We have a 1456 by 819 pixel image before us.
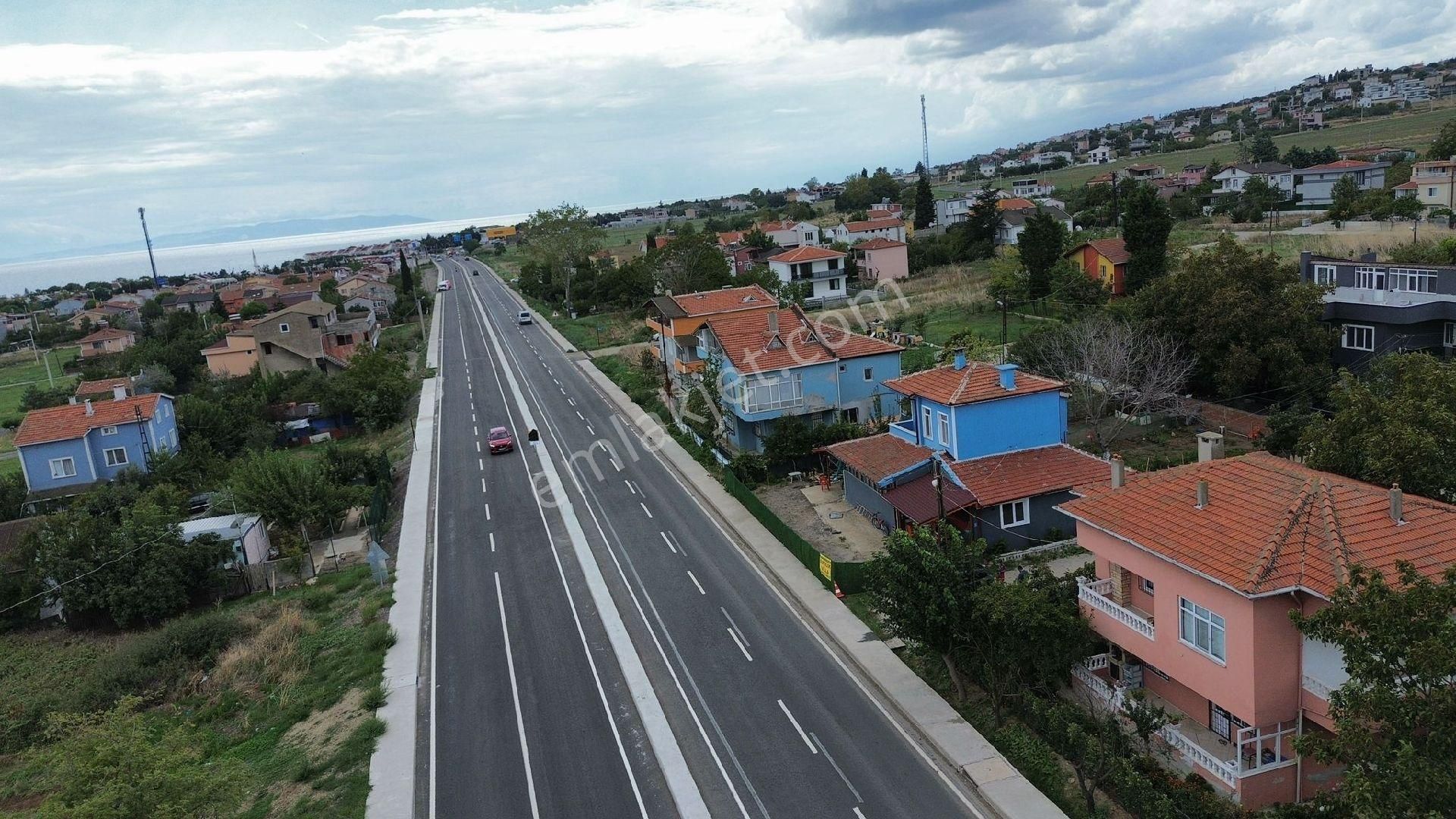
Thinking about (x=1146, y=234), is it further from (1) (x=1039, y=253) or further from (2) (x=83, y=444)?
(2) (x=83, y=444)

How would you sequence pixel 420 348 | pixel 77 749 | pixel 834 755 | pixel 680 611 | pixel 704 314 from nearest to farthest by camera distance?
pixel 77 749 < pixel 834 755 < pixel 680 611 < pixel 704 314 < pixel 420 348

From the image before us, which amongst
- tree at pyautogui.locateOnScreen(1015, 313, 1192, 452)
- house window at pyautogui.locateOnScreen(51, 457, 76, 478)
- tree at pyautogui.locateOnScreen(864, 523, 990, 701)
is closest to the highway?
tree at pyautogui.locateOnScreen(864, 523, 990, 701)

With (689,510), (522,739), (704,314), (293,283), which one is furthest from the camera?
(293,283)

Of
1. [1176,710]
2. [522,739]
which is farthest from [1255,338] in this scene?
[522,739]

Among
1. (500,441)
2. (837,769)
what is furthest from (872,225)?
(837,769)

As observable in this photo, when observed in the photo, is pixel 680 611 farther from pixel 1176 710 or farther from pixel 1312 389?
pixel 1312 389

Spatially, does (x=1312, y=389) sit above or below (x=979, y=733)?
above

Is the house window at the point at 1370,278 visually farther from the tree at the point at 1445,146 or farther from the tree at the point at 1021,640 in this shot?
the tree at the point at 1445,146
